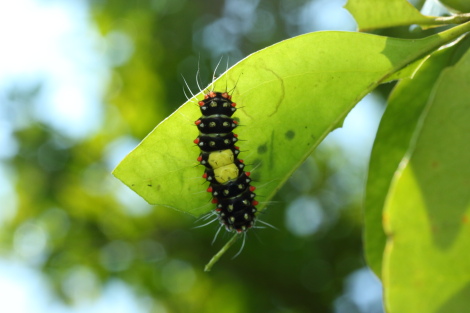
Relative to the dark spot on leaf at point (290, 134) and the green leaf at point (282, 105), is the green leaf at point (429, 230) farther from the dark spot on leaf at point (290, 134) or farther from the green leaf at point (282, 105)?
the dark spot on leaf at point (290, 134)

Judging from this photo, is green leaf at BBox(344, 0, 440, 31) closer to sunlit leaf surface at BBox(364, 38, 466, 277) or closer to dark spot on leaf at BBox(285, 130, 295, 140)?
sunlit leaf surface at BBox(364, 38, 466, 277)

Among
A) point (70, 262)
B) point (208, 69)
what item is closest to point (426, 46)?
point (208, 69)

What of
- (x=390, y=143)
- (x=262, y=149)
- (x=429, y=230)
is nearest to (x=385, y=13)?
(x=390, y=143)

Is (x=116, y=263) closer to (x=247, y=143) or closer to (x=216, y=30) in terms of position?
(x=216, y=30)

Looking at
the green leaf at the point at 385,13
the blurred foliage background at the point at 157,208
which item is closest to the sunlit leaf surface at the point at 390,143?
the green leaf at the point at 385,13

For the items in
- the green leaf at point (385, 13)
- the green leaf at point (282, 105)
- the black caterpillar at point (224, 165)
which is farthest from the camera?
the black caterpillar at point (224, 165)

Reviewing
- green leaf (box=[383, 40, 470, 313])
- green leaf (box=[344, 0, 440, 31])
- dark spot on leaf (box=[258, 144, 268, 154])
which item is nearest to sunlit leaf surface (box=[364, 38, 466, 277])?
green leaf (box=[344, 0, 440, 31])

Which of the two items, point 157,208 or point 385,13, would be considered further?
point 157,208

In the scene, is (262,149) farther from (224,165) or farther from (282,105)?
(224,165)
